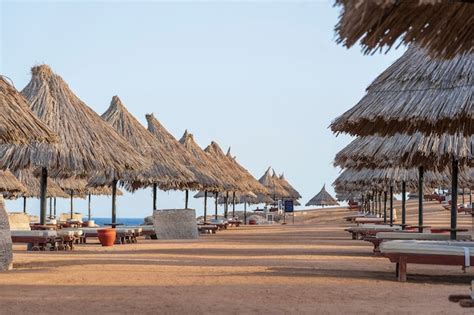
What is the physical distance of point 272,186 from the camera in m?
48.8

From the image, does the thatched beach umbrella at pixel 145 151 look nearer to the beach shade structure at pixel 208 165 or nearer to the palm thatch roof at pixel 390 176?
the palm thatch roof at pixel 390 176

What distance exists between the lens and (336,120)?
32.9ft

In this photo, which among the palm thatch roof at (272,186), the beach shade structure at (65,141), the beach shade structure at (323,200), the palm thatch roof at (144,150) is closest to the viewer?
the beach shade structure at (65,141)

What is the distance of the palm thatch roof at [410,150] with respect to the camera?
37.2ft

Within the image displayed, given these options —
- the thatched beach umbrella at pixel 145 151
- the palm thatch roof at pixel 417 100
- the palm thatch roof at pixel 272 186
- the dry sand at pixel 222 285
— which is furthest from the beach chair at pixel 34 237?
the palm thatch roof at pixel 272 186

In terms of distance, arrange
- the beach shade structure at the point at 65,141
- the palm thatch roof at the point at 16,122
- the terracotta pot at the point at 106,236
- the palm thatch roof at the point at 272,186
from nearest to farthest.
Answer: the palm thatch roof at the point at 16,122, the beach shade structure at the point at 65,141, the terracotta pot at the point at 106,236, the palm thatch roof at the point at 272,186

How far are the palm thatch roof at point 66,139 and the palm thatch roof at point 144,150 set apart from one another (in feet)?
13.9

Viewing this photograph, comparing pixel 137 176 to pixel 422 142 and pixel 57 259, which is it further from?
pixel 422 142

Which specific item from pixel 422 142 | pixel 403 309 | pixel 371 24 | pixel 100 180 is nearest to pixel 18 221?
pixel 100 180

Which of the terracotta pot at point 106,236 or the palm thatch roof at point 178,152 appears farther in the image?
the palm thatch roof at point 178,152

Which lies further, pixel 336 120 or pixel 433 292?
pixel 336 120

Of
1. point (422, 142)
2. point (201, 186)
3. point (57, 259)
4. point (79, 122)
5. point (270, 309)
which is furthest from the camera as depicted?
point (201, 186)

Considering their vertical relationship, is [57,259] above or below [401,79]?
below

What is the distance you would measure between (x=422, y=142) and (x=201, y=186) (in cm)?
1502
